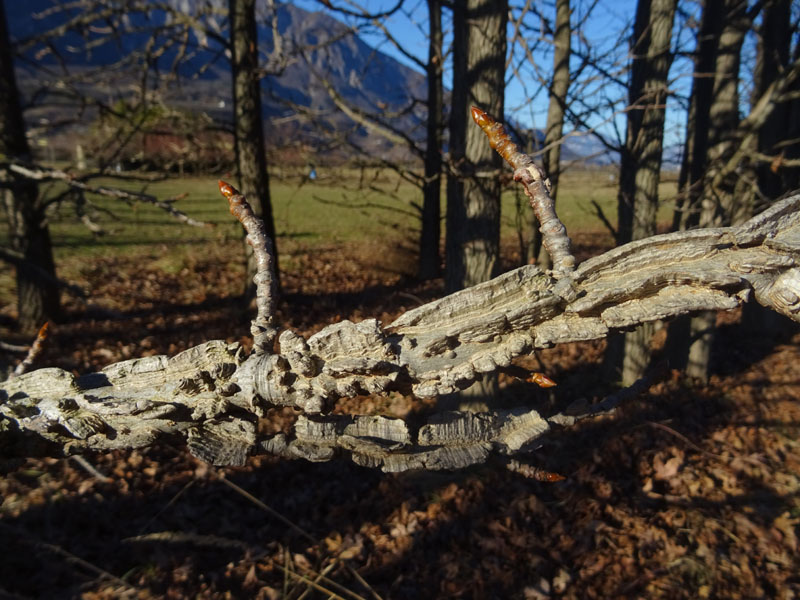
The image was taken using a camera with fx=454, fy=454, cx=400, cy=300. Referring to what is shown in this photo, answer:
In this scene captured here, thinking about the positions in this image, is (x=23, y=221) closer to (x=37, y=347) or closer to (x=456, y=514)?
(x=37, y=347)

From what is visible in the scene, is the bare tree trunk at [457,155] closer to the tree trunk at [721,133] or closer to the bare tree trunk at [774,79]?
the tree trunk at [721,133]

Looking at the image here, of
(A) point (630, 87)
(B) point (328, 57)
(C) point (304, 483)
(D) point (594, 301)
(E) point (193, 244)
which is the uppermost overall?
(B) point (328, 57)

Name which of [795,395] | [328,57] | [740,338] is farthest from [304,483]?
[740,338]

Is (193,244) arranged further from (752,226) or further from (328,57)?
(752,226)

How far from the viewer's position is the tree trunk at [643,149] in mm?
5223

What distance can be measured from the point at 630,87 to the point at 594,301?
5.45 meters

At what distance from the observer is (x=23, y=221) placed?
6934 millimetres

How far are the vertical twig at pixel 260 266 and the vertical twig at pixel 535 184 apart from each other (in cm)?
73

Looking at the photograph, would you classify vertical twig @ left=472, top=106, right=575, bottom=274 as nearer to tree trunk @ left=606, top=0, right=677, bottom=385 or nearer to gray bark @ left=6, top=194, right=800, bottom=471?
gray bark @ left=6, top=194, right=800, bottom=471

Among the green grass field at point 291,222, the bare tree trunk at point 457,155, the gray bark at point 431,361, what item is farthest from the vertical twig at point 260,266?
the green grass field at point 291,222

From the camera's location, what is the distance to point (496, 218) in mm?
4617

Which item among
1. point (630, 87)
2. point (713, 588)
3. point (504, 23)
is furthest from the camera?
point (630, 87)

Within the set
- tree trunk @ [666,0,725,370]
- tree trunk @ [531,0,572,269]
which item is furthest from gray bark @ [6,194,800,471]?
tree trunk @ [531,0,572,269]

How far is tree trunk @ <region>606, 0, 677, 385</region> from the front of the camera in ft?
17.1
